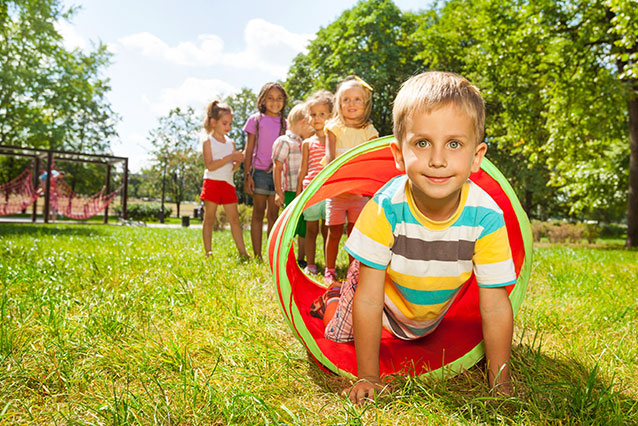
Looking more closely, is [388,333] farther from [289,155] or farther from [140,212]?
[140,212]

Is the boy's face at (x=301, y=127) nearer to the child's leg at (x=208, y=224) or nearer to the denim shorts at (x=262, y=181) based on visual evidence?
the denim shorts at (x=262, y=181)

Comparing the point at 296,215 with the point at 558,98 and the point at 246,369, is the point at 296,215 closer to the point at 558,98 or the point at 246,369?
the point at 246,369

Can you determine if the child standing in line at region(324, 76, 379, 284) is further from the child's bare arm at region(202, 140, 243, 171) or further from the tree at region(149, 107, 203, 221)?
the tree at region(149, 107, 203, 221)

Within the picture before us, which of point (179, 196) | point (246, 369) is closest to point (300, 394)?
point (246, 369)

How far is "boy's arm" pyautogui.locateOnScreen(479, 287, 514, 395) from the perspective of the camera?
72.6 inches

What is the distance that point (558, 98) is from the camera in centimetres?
1220

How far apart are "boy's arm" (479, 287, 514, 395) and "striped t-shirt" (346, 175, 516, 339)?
66 millimetres

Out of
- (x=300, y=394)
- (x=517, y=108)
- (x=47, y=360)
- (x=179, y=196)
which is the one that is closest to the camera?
(x=300, y=394)

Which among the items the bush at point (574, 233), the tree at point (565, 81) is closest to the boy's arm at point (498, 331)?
the tree at point (565, 81)

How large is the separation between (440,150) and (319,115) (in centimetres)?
329

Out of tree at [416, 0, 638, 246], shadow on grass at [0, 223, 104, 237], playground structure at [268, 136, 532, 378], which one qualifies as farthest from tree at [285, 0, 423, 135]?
playground structure at [268, 136, 532, 378]

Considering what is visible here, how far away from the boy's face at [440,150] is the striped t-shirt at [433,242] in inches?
6.8

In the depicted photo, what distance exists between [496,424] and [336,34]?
21282 mm

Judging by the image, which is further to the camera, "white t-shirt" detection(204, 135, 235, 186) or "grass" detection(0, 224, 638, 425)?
"white t-shirt" detection(204, 135, 235, 186)
